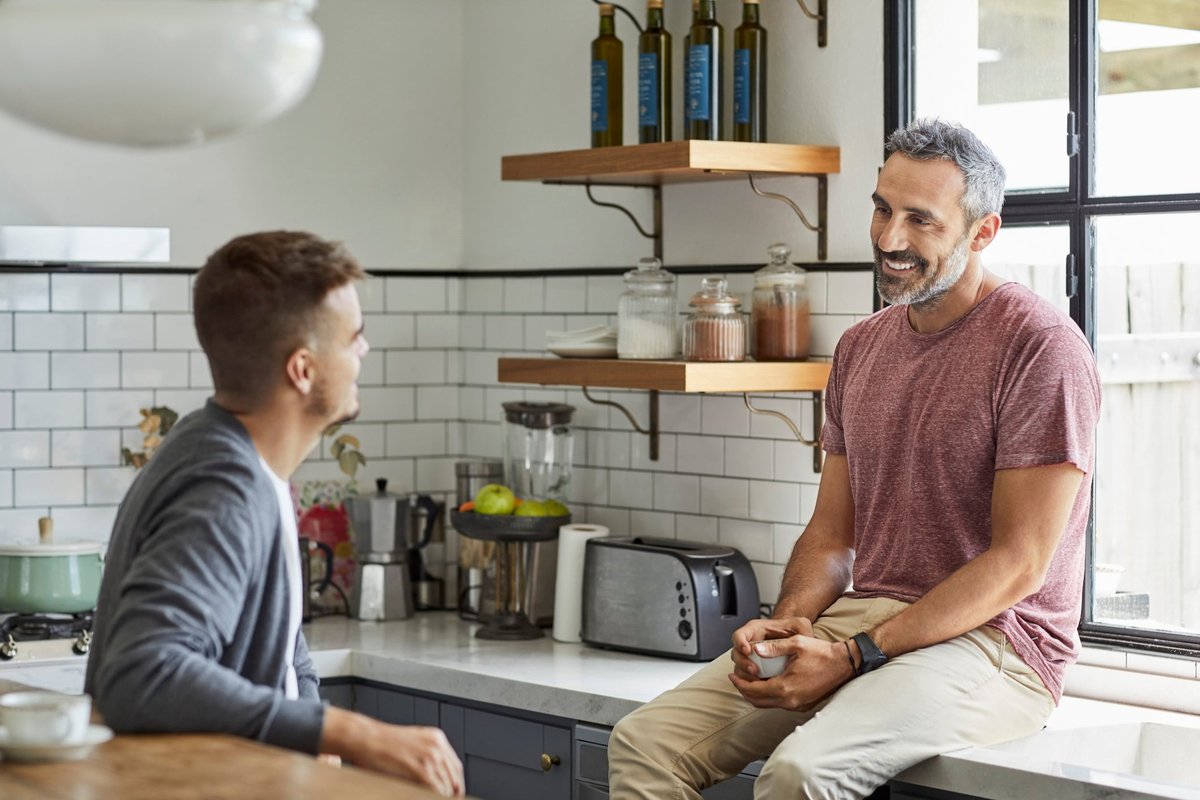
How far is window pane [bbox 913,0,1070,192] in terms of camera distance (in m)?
3.31

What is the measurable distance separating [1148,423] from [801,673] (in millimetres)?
975

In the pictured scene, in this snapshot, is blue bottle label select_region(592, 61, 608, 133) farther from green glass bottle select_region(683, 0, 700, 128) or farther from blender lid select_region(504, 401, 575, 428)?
blender lid select_region(504, 401, 575, 428)

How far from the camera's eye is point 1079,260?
3260 millimetres

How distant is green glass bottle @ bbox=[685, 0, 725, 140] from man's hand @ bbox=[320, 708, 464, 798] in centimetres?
195

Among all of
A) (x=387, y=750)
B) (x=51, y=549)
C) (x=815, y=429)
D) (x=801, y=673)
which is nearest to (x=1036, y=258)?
(x=815, y=429)

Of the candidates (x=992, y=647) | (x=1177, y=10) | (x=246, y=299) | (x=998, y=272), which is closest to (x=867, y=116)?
(x=998, y=272)

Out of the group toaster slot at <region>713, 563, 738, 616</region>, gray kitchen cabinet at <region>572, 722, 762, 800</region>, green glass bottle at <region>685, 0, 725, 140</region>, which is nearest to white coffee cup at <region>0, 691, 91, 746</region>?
gray kitchen cabinet at <region>572, 722, 762, 800</region>

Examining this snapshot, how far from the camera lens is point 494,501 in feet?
13.0

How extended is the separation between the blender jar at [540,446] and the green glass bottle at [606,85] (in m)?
0.70

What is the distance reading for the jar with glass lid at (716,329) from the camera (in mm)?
3510

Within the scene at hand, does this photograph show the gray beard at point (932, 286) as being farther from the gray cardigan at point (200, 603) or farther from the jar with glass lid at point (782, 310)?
the gray cardigan at point (200, 603)

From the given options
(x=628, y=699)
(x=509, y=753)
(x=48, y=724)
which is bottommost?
(x=509, y=753)

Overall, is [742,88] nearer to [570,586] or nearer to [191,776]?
[570,586]

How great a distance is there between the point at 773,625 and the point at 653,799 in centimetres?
38
